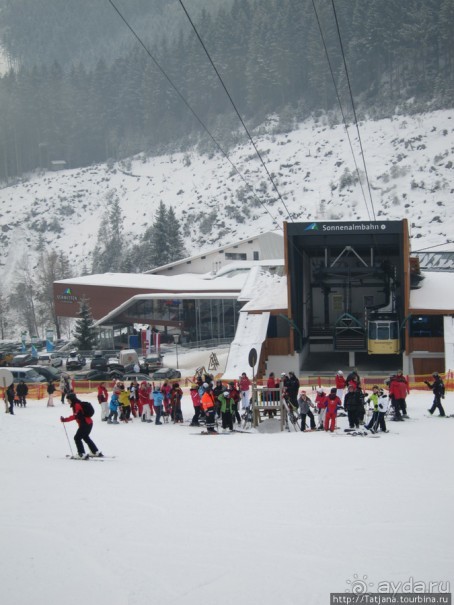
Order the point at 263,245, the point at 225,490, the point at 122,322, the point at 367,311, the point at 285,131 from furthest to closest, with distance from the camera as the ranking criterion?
the point at 285,131 < the point at 263,245 < the point at 122,322 < the point at 367,311 < the point at 225,490

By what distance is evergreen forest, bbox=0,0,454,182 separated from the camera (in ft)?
429

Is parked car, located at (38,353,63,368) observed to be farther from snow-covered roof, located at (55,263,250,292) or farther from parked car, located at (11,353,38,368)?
snow-covered roof, located at (55,263,250,292)

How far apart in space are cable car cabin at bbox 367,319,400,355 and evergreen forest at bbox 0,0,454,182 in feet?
286

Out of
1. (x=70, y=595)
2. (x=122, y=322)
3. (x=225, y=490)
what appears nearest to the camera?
(x=70, y=595)

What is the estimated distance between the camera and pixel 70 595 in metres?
6.89

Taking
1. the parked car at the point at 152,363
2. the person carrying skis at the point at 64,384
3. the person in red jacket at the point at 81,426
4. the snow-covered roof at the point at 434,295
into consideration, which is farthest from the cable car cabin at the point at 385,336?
the person in red jacket at the point at 81,426

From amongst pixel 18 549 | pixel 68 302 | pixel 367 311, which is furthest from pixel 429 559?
pixel 68 302

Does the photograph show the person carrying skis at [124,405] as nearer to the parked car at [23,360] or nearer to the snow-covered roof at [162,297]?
the parked car at [23,360]

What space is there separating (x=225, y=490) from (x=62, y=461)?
10.3 ft

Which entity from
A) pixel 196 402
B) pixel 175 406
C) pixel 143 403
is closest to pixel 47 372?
pixel 143 403

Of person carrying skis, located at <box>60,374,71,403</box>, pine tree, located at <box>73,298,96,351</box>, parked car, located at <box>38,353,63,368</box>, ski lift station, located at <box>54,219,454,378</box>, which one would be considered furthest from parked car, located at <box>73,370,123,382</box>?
person carrying skis, located at <box>60,374,71,403</box>

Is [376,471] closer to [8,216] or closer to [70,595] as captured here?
[70,595]

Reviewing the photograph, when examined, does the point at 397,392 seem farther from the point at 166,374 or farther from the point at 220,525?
the point at 166,374

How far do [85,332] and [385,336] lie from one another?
28.0 m
